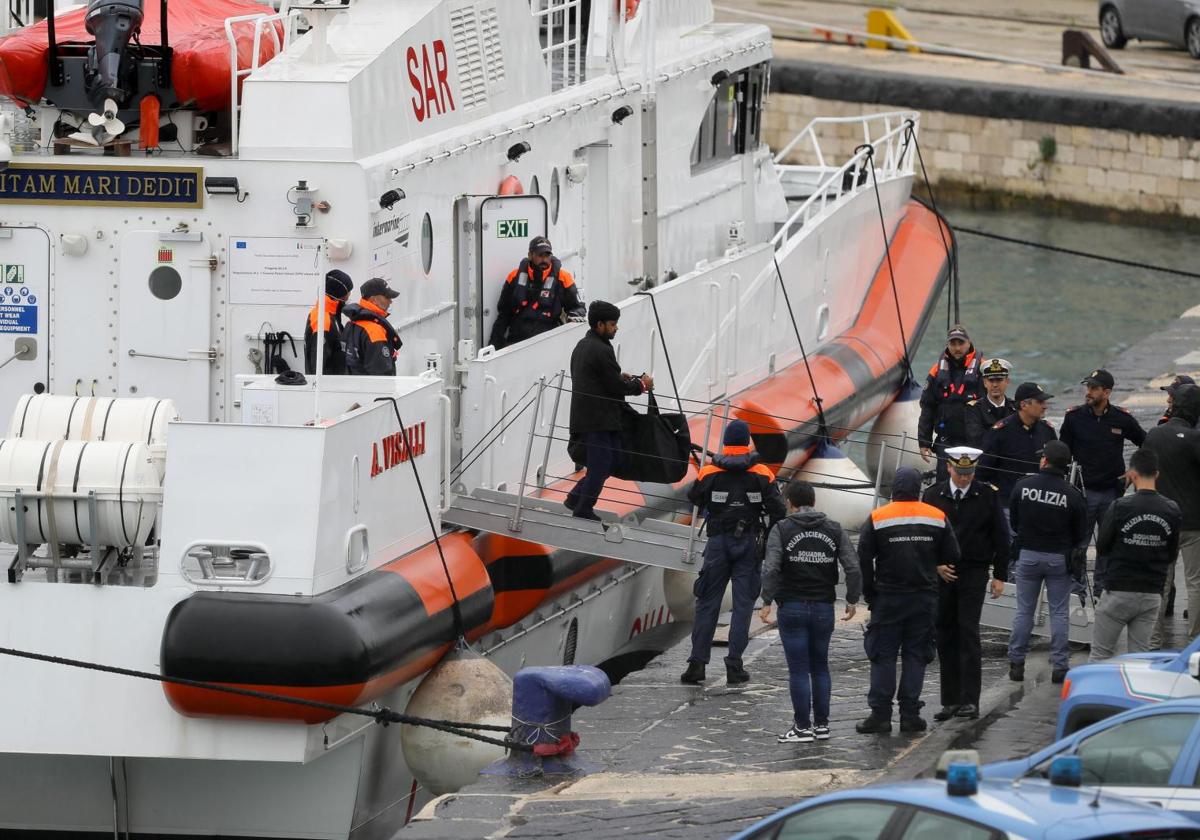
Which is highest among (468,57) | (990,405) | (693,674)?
(468,57)

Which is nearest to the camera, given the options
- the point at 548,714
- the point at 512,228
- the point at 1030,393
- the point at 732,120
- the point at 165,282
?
the point at 548,714

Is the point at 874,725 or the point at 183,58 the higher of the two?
the point at 183,58

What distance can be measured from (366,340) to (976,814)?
494 cm

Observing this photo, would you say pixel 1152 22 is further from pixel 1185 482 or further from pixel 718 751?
pixel 718 751

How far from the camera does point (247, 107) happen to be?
10164 millimetres

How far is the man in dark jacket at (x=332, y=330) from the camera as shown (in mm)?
9836

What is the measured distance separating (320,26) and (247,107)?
55 centimetres

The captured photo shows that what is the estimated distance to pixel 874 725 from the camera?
31.4ft

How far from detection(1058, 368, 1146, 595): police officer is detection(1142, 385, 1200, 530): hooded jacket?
0.54 metres

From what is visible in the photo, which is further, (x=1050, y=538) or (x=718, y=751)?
(x=1050, y=538)

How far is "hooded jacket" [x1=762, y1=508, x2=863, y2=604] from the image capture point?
9.39 meters

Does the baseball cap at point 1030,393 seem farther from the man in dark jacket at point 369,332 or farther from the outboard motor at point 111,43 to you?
the outboard motor at point 111,43

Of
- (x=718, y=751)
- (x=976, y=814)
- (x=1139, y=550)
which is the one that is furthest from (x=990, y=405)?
(x=976, y=814)

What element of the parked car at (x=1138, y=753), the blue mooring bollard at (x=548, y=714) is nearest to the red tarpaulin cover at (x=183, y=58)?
the blue mooring bollard at (x=548, y=714)
